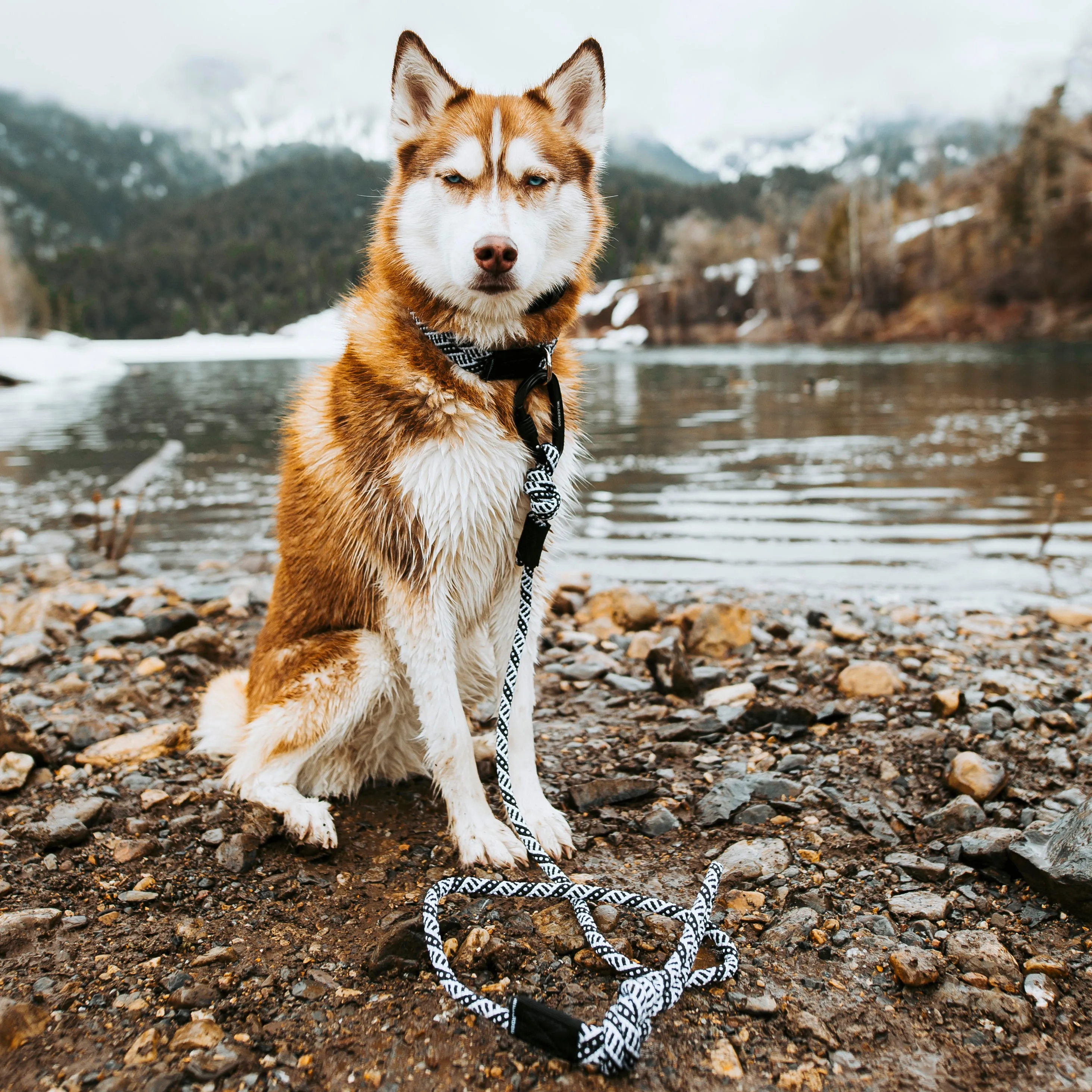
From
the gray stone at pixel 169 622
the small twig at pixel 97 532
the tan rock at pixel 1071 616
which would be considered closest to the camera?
the gray stone at pixel 169 622

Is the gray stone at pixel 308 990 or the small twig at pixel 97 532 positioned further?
the small twig at pixel 97 532

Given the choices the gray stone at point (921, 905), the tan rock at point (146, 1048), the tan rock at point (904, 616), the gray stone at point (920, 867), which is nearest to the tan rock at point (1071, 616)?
the tan rock at point (904, 616)

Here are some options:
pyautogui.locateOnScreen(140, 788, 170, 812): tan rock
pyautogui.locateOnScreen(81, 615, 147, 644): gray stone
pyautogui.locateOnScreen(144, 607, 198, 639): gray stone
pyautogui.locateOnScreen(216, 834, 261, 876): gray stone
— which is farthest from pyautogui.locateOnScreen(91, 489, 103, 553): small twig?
pyautogui.locateOnScreen(216, 834, 261, 876): gray stone

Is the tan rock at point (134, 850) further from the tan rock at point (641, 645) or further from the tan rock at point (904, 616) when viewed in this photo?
the tan rock at point (904, 616)

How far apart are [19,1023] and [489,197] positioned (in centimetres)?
290

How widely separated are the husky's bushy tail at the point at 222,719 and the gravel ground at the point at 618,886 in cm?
11

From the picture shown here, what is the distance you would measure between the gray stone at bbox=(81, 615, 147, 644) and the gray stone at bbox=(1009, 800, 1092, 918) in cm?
520

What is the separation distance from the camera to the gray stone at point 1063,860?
2369 millimetres

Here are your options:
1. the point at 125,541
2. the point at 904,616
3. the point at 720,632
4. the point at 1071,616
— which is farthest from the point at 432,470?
the point at 125,541

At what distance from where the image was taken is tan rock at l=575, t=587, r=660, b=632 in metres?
5.79

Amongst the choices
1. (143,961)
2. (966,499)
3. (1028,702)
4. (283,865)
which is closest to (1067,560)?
(966,499)

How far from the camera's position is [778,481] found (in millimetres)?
11727

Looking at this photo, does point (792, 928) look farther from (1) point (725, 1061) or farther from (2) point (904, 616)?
(2) point (904, 616)

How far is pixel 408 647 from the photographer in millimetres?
2955
